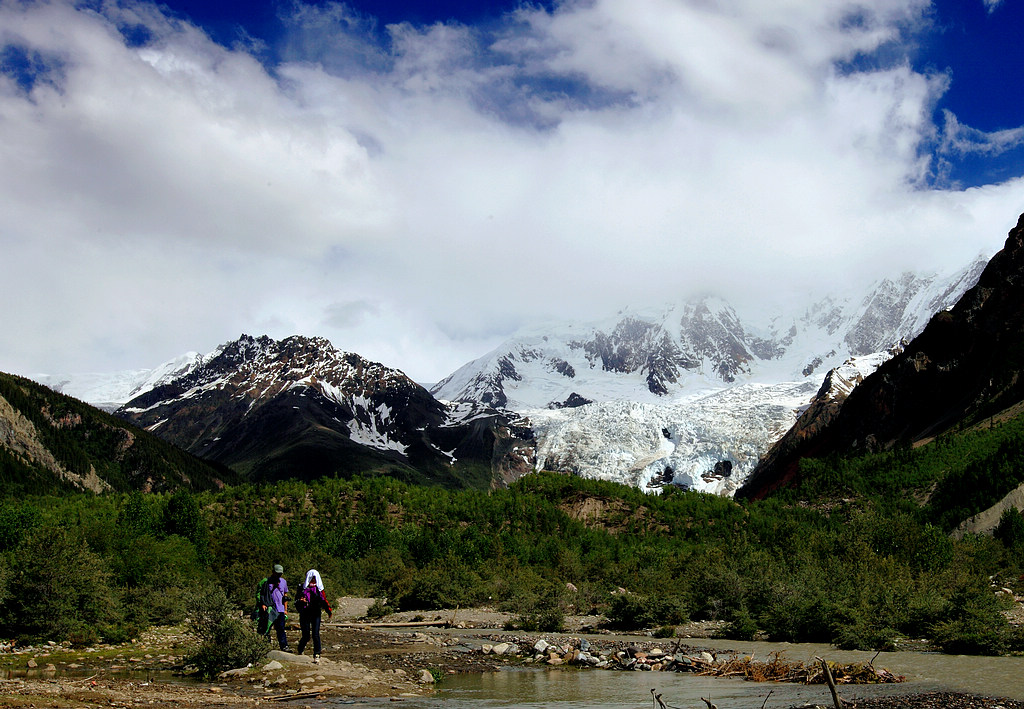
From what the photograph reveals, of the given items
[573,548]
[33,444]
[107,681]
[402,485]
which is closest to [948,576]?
[107,681]

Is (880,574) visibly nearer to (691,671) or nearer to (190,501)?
(691,671)

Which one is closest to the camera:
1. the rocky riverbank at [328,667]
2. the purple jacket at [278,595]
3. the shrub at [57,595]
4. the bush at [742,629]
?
the rocky riverbank at [328,667]

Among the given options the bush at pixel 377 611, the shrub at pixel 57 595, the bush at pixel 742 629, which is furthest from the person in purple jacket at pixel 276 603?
the bush at pixel 377 611

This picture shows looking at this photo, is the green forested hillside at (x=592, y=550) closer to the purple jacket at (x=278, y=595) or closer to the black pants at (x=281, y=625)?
the purple jacket at (x=278, y=595)

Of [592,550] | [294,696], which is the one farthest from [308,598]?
[592,550]

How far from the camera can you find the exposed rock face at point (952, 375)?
115 meters

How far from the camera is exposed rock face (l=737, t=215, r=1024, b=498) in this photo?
11494 centimetres

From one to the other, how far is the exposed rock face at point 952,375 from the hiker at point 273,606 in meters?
108

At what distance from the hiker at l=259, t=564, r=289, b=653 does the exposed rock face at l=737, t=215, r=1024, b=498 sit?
107692 millimetres

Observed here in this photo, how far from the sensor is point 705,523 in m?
89.9

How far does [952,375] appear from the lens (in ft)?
439

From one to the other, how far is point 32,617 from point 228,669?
425 inches

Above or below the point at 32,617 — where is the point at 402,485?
above

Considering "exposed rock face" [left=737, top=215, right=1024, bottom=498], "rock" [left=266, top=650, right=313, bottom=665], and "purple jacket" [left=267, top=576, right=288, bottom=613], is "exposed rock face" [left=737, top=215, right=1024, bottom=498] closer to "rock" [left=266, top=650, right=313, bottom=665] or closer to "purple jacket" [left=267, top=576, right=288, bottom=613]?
"purple jacket" [left=267, top=576, right=288, bottom=613]
